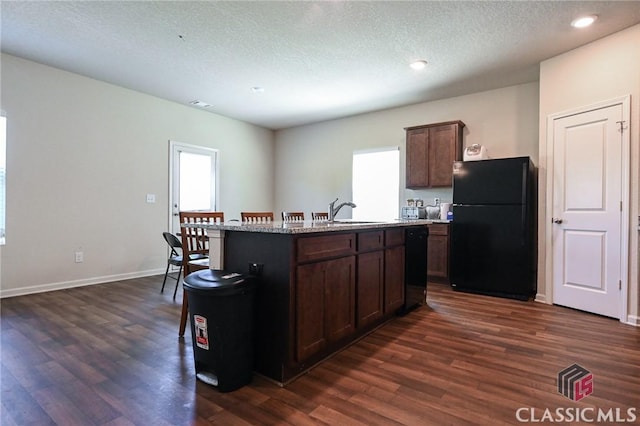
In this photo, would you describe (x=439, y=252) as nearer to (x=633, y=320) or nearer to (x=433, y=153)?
(x=433, y=153)

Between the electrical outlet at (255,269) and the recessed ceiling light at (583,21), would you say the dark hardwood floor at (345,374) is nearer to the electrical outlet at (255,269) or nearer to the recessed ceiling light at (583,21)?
the electrical outlet at (255,269)

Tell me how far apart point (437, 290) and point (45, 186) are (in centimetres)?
502

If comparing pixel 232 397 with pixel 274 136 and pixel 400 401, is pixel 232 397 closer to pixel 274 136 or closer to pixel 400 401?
A: pixel 400 401

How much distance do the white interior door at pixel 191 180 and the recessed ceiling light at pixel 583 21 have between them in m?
5.16

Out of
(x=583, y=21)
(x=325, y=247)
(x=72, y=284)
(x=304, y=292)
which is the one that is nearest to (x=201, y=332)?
(x=304, y=292)

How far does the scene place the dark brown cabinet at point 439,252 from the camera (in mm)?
4461

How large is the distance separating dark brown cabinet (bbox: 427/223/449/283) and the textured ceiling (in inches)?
77.5

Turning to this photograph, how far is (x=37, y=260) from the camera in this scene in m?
3.92

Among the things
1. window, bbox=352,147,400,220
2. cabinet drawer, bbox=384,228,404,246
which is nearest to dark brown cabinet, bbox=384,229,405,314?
cabinet drawer, bbox=384,228,404,246

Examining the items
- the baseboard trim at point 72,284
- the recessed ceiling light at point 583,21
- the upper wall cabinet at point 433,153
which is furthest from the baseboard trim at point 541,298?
the baseboard trim at point 72,284

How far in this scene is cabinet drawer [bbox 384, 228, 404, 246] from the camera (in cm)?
280

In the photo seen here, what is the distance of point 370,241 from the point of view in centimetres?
255

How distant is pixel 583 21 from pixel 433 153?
219 centimetres

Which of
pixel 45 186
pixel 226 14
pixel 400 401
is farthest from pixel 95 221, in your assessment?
pixel 400 401
